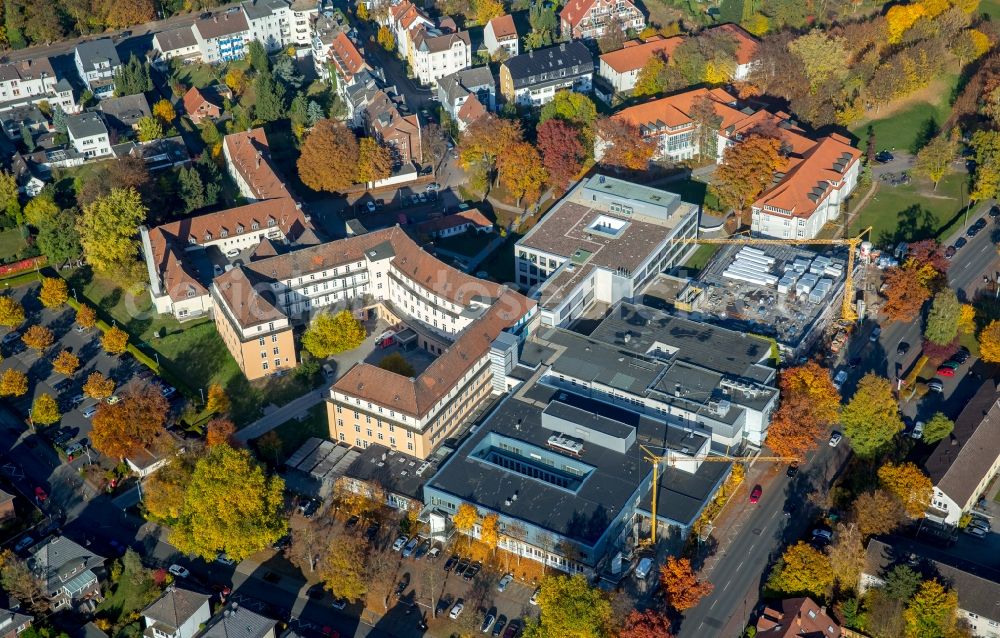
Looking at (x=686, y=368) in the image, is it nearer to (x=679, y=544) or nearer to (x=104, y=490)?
(x=679, y=544)

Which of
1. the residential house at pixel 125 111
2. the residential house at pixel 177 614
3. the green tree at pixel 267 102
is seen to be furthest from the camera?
the residential house at pixel 125 111

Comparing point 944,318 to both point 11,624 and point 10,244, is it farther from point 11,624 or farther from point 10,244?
point 10,244

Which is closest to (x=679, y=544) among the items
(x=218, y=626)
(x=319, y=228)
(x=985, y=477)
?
(x=985, y=477)

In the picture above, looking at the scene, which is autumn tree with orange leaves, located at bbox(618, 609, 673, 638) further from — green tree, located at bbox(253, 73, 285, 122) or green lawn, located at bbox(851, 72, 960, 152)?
green tree, located at bbox(253, 73, 285, 122)

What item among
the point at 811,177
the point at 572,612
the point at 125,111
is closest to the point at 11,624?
the point at 572,612

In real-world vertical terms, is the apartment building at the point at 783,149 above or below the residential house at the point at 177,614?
above

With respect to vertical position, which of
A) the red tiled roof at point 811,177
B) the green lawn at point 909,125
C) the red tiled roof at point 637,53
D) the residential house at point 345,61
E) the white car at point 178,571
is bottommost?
the white car at point 178,571

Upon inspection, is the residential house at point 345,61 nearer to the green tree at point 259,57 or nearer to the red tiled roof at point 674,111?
the green tree at point 259,57

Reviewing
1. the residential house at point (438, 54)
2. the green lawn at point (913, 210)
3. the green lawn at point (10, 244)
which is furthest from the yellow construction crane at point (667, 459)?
the residential house at point (438, 54)
